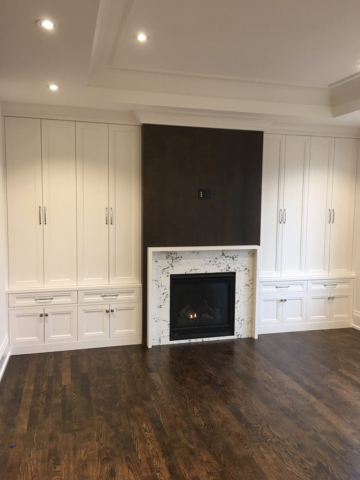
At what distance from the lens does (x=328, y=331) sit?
17.2 ft

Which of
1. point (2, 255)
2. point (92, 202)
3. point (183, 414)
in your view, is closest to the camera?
point (183, 414)

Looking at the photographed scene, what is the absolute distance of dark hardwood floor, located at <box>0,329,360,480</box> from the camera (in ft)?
8.14

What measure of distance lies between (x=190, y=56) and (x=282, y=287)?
305cm

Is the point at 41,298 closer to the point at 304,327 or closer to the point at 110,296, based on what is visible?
the point at 110,296

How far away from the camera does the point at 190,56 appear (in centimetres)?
339

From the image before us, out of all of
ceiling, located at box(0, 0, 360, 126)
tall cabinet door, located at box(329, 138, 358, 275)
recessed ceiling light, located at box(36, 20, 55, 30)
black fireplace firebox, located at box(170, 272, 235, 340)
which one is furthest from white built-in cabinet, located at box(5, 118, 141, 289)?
tall cabinet door, located at box(329, 138, 358, 275)

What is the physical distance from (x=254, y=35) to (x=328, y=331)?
3859mm

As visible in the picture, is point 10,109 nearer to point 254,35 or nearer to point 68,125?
point 68,125

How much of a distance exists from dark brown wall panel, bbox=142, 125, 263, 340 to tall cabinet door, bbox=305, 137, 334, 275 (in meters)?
0.84

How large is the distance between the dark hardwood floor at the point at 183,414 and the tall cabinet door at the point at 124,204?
936 mm

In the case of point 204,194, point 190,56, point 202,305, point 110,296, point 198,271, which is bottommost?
point 202,305

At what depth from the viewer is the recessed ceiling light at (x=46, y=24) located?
7.25 ft

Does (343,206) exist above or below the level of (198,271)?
above

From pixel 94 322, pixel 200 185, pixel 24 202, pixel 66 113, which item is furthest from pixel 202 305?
pixel 66 113
